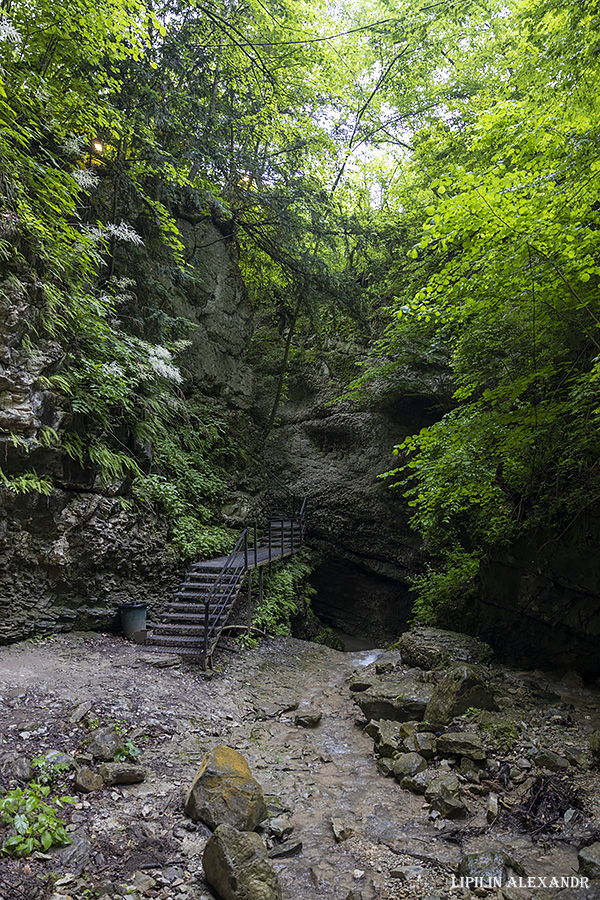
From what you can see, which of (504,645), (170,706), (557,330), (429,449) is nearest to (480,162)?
(557,330)

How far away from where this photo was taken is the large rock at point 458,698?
Answer: 5477 millimetres

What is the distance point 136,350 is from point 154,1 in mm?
6912

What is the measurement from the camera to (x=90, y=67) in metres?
7.48

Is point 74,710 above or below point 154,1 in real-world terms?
below

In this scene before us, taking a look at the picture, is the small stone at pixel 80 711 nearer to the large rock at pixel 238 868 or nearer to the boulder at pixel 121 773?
the boulder at pixel 121 773

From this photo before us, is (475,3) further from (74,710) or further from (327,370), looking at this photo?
(74,710)

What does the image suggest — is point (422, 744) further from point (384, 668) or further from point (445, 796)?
point (384, 668)

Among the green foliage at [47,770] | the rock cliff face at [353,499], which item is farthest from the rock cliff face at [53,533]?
→ the rock cliff face at [353,499]

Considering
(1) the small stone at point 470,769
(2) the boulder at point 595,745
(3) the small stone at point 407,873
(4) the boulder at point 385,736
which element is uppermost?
(2) the boulder at point 595,745

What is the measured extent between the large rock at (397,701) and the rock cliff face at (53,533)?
4.13 metres

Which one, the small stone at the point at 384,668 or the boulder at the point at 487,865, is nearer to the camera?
the boulder at the point at 487,865

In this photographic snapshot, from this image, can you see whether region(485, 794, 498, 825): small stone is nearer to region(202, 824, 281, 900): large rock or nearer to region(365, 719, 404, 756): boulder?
region(365, 719, 404, 756): boulder

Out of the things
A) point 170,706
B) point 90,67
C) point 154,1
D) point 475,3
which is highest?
point 475,3

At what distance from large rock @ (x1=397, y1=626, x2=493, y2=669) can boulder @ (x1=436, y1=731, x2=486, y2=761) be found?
7.76 ft
